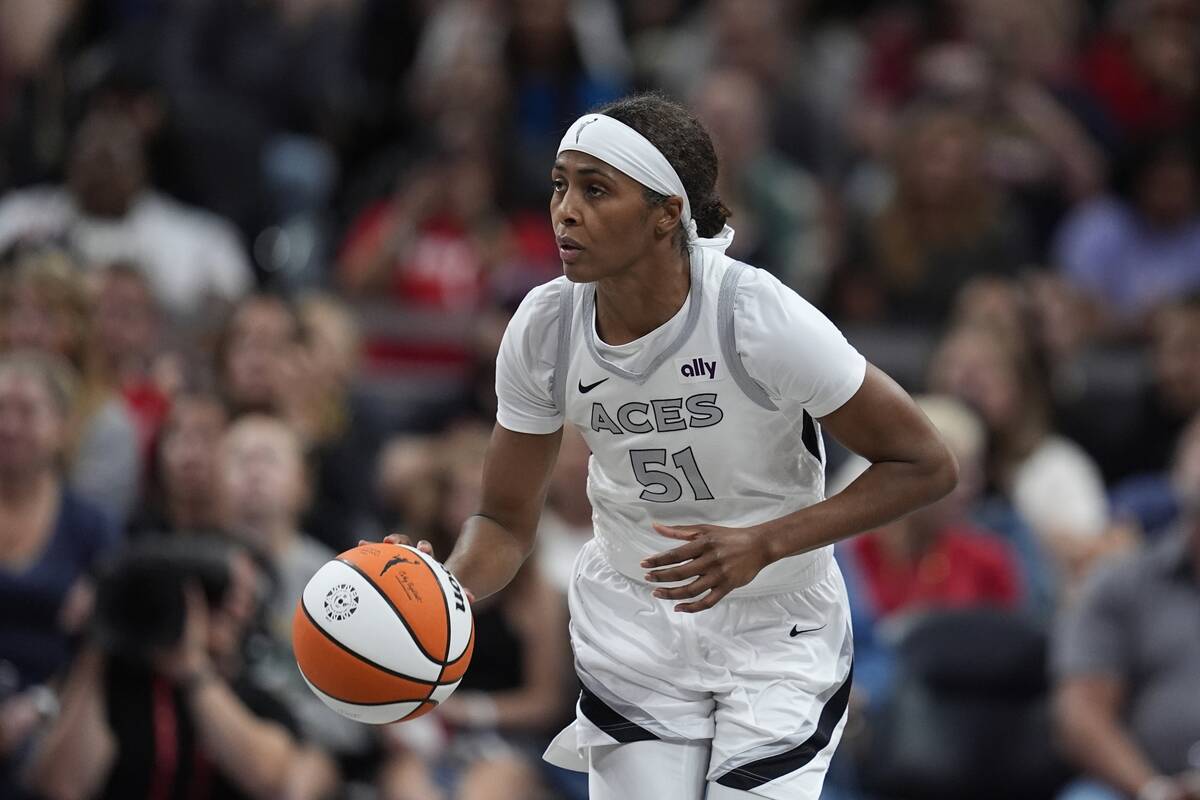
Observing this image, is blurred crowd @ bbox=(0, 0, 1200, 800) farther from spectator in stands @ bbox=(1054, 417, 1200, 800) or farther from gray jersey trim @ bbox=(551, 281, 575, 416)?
gray jersey trim @ bbox=(551, 281, 575, 416)

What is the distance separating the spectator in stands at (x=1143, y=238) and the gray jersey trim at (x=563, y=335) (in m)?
6.17

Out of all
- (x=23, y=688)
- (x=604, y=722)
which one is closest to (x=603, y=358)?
(x=604, y=722)

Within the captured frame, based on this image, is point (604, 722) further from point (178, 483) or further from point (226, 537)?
point (178, 483)

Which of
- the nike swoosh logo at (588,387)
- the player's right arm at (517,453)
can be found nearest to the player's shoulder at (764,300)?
the nike swoosh logo at (588,387)

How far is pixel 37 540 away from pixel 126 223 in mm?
2730

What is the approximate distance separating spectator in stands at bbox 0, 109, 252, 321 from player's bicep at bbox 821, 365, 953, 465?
17.5 ft

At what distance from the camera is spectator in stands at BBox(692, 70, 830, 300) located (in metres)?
10.1

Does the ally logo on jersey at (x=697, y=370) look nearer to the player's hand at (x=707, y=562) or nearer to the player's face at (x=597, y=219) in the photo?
the player's face at (x=597, y=219)

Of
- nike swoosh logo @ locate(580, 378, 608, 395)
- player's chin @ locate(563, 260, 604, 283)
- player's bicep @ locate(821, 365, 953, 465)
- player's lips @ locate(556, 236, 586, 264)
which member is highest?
player's lips @ locate(556, 236, 586, 264)

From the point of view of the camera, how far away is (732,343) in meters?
4.28

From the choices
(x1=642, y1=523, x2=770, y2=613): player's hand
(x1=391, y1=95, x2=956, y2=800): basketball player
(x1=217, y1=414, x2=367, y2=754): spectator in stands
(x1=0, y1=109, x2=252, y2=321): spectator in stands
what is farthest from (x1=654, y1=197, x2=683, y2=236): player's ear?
(x1=0, y1=109, x2=252, y2=321): spectator in stands

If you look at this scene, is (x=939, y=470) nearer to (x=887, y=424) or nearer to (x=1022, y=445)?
(x=887, y=424)

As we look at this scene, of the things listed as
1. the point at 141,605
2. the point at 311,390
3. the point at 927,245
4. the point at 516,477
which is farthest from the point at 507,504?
the point at 927,245

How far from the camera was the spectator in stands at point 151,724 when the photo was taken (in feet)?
20.0
